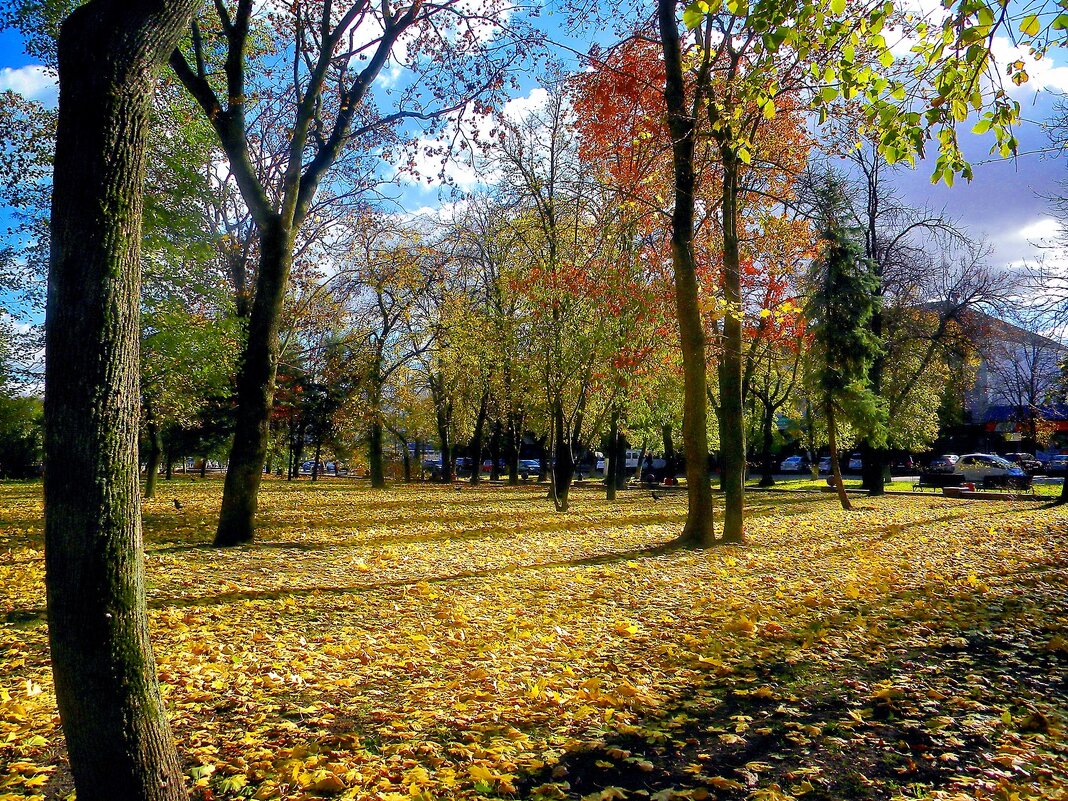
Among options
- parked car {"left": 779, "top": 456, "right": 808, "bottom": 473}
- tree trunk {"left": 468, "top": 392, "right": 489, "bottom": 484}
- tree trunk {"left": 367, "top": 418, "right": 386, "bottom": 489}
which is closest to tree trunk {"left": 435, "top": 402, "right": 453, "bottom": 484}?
tree trunk {"left": 468, "top": 392, "right": 489, "bottom": 484}

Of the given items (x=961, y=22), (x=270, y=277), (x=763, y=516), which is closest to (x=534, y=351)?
(x=763, y=516)

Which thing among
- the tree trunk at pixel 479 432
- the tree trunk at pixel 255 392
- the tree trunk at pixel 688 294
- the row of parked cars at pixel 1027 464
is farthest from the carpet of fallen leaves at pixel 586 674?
the row of parked cars at pixel 1027 464

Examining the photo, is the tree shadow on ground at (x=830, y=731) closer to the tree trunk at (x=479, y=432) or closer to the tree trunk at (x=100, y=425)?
the tree trunk at (x=100, y=425)

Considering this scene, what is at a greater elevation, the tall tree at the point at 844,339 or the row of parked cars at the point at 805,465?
the tall tree at the point at 844,339

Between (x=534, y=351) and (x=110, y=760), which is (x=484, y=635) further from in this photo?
(x=534, y=351)

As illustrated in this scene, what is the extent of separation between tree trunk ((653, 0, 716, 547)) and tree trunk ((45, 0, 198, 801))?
28.6ft

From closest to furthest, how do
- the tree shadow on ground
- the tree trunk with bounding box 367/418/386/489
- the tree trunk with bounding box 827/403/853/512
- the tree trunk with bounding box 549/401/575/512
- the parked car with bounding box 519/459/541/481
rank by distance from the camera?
the tree shadow on ground
the tree trunk with bounding box 549/401/575/512
the tree trunk with bounding box 827/403/853/512
the tree trunk with bounding box 367/418/386/489
the parked car with bounding box 519/459/541/481

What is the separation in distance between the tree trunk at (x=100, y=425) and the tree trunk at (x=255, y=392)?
305 inches

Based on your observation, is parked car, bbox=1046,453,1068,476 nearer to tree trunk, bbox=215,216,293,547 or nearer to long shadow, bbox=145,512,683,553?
long shadow, bbox=145,512,683,553

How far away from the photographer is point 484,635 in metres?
5.58

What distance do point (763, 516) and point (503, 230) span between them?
12.0 metres

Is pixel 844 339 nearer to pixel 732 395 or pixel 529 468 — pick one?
pixel 732 395

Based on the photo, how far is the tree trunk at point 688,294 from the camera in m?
10.1

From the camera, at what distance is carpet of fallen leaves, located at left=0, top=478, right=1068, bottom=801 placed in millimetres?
3164
